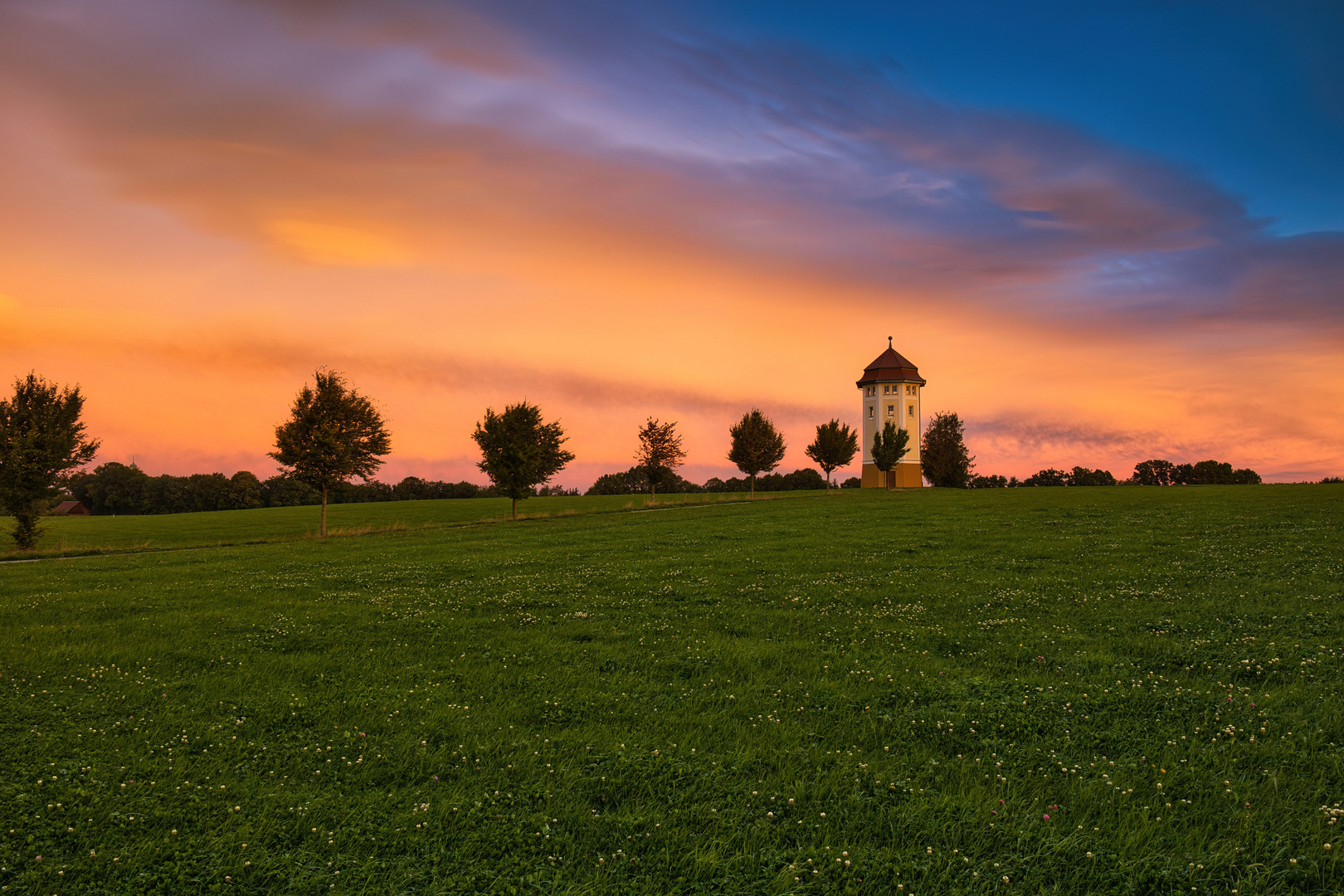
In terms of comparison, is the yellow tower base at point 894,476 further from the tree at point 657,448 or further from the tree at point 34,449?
the tree at point 34,449

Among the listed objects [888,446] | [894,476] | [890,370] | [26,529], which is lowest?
[26,529]

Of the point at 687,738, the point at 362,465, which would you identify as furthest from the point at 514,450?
the point at 687,738

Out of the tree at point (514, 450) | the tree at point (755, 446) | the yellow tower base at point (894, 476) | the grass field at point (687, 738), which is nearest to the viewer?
the grass field at point (687, 738)

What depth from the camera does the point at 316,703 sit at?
32.1ft

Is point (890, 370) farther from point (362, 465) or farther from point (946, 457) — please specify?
point (362, 465)

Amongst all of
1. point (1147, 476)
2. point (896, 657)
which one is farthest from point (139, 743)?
point (1147, 476)

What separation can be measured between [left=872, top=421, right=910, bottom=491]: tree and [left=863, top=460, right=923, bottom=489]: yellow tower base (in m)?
10.4

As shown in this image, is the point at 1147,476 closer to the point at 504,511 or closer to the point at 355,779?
the point at 504,511

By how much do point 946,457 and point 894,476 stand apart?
14.5 m

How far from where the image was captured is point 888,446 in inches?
3996

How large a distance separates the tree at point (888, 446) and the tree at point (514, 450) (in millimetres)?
58472

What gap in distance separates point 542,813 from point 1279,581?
20.1 meters

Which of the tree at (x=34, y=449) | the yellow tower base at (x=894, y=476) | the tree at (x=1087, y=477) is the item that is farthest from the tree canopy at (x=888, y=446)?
the tree at (x=34, y=449)

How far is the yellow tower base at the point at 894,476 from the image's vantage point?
369 feet
